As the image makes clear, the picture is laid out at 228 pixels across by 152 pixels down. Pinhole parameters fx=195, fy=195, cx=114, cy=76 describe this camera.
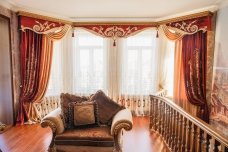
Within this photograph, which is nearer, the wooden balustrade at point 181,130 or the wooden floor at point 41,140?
the wooden balustrade at point 181,130

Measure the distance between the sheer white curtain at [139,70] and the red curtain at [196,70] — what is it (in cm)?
98

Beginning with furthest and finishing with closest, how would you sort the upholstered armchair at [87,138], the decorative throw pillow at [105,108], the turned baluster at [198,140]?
the decorative throw pillow at [105,108] < the upholstered armchair at [87,138] < the turned baluster at [198,140]

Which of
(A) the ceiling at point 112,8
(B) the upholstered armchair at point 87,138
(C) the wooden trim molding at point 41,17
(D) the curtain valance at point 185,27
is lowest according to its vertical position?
(B) the upholstered armchair at point 87,138

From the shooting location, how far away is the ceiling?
353 cm

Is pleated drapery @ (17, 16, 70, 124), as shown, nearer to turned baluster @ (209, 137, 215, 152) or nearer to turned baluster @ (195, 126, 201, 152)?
turned baluster @ (195, 126, 201, 152)

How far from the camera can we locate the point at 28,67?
13.7ft

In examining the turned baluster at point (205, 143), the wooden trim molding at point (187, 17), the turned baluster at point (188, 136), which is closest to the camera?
the turned baluster at point (205, 143)

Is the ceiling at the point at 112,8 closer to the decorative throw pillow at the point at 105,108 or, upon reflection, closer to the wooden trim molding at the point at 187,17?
the wooden trim molding at the point at 187,17

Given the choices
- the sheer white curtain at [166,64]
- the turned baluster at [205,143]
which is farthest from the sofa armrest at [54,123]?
the sheer white curtain at [166,64]

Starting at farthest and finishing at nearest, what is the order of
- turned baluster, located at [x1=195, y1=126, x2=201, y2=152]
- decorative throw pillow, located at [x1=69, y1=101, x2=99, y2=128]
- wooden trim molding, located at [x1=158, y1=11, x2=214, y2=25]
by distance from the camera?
wooden trim molding, located at [x1=158, y1=11, x2=214, y2=25]
decorative throw pillow, located at [x1=69, y1=101, x2=99, y2=128]
turned baluster, located at [x1=195, y1=126, x2=201, y2=152]

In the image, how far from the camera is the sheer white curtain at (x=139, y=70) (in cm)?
493

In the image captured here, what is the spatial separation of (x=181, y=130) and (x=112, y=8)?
8.68 ft

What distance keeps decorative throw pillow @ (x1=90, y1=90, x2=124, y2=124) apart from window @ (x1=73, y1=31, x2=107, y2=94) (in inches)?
73.3

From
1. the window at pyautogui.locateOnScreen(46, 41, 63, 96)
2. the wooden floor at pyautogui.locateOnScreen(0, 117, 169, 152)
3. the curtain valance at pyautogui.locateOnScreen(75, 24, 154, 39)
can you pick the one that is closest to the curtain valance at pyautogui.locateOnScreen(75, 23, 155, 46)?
the curtain valance at pyautogui.locateOnScreen(75, 24, 154, 39)
